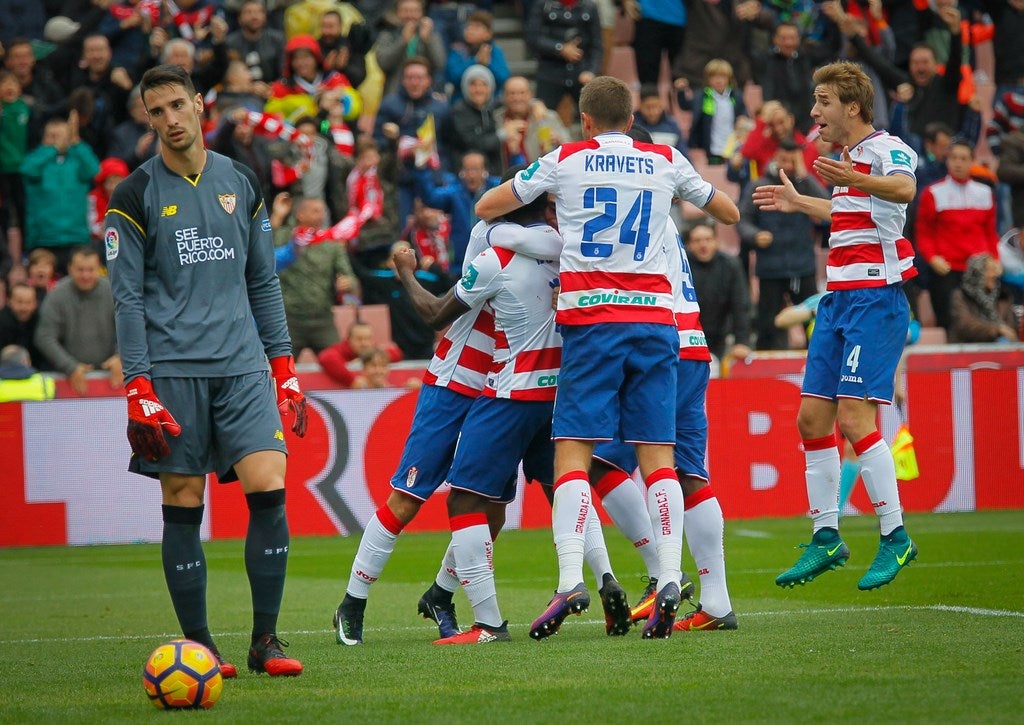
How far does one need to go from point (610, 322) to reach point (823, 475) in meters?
2.01

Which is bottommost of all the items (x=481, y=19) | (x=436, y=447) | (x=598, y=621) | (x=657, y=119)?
(x=598, y=621)

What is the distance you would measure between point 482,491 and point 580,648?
0.99m

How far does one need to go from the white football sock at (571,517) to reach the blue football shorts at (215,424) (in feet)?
4.68

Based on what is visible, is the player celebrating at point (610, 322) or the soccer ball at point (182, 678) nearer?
the soccer ball at point (182, 678)

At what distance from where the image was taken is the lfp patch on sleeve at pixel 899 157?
8.30 meters

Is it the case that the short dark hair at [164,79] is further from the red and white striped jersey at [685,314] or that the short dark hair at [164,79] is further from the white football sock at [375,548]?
the red and white striped jersey at [685,314]

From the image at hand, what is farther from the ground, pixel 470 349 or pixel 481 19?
pixel 481 19

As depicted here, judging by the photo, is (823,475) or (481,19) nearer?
(823,475)

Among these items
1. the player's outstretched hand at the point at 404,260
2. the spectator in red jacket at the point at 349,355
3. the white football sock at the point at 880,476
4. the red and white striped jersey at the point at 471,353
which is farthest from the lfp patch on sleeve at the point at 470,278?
the spectator in red jacket at the point at 349,355

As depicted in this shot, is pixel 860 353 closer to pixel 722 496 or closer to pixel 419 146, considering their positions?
pixel 722 496

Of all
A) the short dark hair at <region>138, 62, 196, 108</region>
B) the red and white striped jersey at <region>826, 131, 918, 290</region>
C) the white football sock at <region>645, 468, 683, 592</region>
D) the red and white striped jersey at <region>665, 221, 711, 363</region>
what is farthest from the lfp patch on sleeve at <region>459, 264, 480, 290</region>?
the red and white striped jersey at <region>826, 131, 918, 290</region>

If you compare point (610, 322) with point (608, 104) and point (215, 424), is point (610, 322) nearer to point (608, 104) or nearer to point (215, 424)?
point (608, 104)

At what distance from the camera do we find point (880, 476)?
855 centimetres

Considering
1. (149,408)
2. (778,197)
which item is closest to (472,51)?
(778,197)
